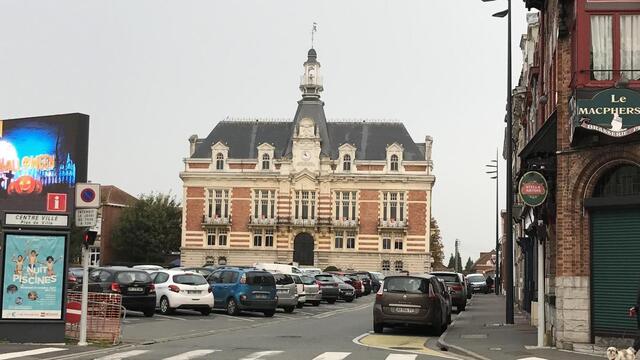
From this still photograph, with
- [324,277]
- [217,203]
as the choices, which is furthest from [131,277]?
[217,203]

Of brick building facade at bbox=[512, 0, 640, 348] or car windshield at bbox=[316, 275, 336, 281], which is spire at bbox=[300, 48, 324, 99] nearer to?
car windshield at bbox=[316, 275, 336, 281]

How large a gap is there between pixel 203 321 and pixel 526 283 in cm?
1291

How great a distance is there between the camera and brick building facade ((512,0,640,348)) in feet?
54.2

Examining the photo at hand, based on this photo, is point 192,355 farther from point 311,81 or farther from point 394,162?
point 311,81

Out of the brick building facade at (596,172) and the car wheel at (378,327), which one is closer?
the brick building facade at (596,172)

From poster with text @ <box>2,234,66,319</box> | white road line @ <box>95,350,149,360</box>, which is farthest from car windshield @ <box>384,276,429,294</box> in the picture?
poster with text @ <box>2,234,66,319</box>

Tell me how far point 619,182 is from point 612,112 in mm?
1603

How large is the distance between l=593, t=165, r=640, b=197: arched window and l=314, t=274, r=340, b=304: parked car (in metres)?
27.3

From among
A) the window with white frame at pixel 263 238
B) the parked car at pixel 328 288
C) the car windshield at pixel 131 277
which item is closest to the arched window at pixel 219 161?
the window with white frame at pixel 263 238

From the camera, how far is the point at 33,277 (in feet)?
57.4

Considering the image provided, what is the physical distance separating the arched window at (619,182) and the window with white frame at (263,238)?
81141 millimetres

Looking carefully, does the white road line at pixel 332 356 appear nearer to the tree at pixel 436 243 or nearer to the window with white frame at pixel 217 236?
the window with white frame at pixel 217 236

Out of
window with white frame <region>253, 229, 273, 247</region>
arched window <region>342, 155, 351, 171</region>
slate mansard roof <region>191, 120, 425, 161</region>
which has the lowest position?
window with white frame <region>253, 229, 273, 247</region>

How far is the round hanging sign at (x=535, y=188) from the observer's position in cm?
1816
